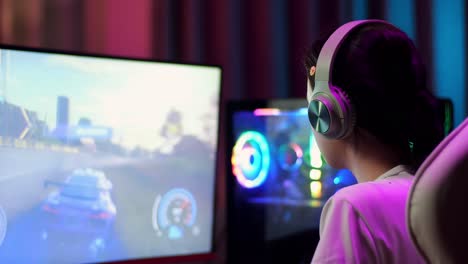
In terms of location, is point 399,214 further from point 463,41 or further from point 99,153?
point 463,41

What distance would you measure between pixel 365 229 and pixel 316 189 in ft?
2.06

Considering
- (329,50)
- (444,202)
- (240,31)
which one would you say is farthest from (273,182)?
(444,202)

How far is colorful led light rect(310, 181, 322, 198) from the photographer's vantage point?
1.31 meters

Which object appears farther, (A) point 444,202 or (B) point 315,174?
(B) point 315,174

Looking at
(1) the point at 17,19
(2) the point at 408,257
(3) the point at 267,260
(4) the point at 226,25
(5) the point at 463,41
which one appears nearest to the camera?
(2) the point at 408,257

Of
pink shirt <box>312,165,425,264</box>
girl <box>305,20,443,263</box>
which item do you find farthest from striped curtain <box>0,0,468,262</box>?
pink shirt <box>312,165,425,264</box>

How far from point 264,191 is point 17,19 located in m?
0.92

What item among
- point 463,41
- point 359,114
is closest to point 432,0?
point 463,41

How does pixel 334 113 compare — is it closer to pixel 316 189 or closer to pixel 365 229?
pixel 365 229

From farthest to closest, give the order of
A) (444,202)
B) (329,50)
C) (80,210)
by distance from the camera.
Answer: (80,210) < (329,50) < (444,202)

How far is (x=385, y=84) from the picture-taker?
2.52 feet

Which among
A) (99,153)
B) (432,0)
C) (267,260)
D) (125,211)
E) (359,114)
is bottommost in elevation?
(267,260)

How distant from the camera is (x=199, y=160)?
1285 mm

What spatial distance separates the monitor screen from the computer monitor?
0.10m
